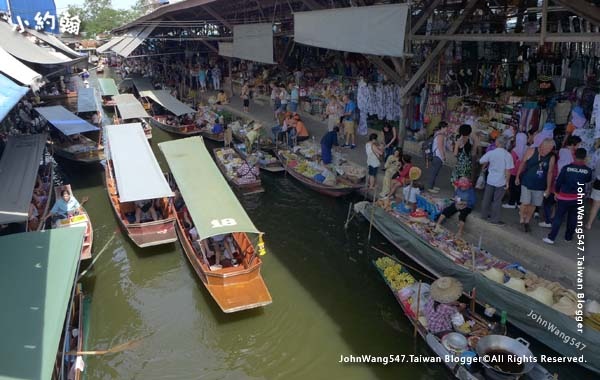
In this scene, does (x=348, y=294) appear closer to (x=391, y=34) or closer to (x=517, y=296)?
(x=517, y=296)

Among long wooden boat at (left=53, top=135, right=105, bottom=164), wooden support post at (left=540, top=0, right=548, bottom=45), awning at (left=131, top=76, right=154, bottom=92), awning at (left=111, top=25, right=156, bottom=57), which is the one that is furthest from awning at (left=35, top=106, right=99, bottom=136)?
wooden support post at (left=540, top=0, right=548, bottom=45)

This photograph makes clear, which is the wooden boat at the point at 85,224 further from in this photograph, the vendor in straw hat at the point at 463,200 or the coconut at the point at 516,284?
the coconut at the point at 516,284

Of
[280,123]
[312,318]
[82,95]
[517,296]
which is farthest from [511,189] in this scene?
[82,95]

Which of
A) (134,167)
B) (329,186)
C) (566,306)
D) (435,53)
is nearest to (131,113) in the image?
(134,167)

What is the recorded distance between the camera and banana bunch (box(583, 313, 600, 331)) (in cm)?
654

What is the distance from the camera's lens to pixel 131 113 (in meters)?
20.8

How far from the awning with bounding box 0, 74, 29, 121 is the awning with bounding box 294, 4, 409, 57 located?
7.63m

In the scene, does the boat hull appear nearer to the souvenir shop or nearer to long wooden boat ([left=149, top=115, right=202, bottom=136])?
the souvenir shop

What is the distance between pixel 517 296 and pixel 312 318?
11.9 ft

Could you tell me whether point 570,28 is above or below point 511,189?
above

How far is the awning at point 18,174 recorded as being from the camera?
9.61 metres

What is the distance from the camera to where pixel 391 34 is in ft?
34.4

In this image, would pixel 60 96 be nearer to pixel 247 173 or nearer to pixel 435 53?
pixel 247 173

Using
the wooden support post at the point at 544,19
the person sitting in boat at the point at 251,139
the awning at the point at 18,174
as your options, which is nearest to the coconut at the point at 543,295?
the wooden support post at the point at 544,19
